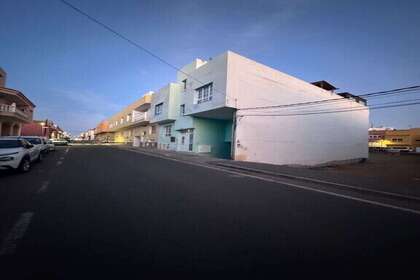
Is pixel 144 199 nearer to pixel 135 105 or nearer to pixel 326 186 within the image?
pixel 326 186

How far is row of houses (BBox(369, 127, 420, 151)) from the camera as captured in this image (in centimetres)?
7575

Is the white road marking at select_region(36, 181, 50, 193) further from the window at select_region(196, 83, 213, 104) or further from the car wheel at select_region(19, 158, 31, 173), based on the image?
the window at select_region(196, 83, 213, 104)

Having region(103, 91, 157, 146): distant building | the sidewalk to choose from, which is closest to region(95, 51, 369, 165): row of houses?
region(103, 91, 157, 146): distant building

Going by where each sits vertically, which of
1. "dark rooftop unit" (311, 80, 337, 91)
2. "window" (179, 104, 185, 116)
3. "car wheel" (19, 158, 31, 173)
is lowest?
"car wheel" (19, 158, 31, 173)

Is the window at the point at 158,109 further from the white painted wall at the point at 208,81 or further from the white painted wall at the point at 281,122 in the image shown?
the white painted wall at the point at 281,122

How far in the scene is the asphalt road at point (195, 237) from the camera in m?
2.86

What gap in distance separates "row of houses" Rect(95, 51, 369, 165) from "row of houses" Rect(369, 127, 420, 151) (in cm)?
4889

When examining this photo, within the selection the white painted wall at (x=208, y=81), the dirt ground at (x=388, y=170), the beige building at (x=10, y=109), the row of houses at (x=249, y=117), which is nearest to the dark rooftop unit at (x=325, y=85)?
the row of houses at (x=249, y=117)

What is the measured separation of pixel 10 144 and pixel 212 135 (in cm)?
2181

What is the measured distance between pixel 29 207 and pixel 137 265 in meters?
3.76

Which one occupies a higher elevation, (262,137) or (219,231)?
(262,137)

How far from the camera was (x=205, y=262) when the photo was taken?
2990 mm

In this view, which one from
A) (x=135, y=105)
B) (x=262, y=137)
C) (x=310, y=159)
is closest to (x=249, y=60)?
(x=262, y=137)

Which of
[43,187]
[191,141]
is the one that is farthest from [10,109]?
[43,187]
